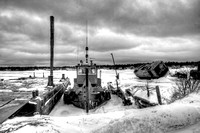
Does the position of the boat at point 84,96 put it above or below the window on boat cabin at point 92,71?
below

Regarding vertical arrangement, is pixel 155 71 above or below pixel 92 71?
below

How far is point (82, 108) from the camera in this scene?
10328 mm

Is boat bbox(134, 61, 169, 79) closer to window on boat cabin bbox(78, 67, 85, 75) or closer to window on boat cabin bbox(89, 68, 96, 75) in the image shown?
window on boat cabin bbox(89, 68, 96, 75)

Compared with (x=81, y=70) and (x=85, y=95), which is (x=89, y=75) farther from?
(x=85, y=95)

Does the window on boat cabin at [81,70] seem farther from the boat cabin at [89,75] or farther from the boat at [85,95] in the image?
the boat at [85,95]

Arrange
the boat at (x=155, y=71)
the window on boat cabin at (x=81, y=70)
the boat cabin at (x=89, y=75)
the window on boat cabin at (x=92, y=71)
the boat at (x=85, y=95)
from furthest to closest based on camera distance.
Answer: the boat at (x=155, y=71), the window on boat cabin at (x=81, y=70), the window on boat cabin at (x=92, y=71), the boat cabin at (x=89, y=75), the boat at (x=85, y=95)

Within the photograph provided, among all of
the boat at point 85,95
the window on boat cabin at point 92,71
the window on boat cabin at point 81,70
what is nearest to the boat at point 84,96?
the boat at point 85,95

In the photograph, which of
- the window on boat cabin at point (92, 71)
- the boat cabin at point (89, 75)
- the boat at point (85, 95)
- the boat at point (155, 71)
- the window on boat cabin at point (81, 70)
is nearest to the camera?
the boat at point (85, 95)

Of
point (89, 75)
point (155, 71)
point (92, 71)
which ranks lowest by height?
point (155, 71)

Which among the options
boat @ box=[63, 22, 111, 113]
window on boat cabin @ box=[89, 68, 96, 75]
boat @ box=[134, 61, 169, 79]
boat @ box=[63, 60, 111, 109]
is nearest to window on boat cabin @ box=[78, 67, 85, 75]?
boat @ box=[63, 22, 111, 113]

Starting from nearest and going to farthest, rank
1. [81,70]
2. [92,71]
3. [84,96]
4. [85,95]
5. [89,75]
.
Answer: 1. [84,96]
2. [85,95]
3. [89,75]
4. [92,71]
5. [81,70]

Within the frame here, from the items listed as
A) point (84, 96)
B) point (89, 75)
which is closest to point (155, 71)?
point (89, 75)

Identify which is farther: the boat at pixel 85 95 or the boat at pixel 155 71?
the boat at pixel 155 71

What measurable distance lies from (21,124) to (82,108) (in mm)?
6235
